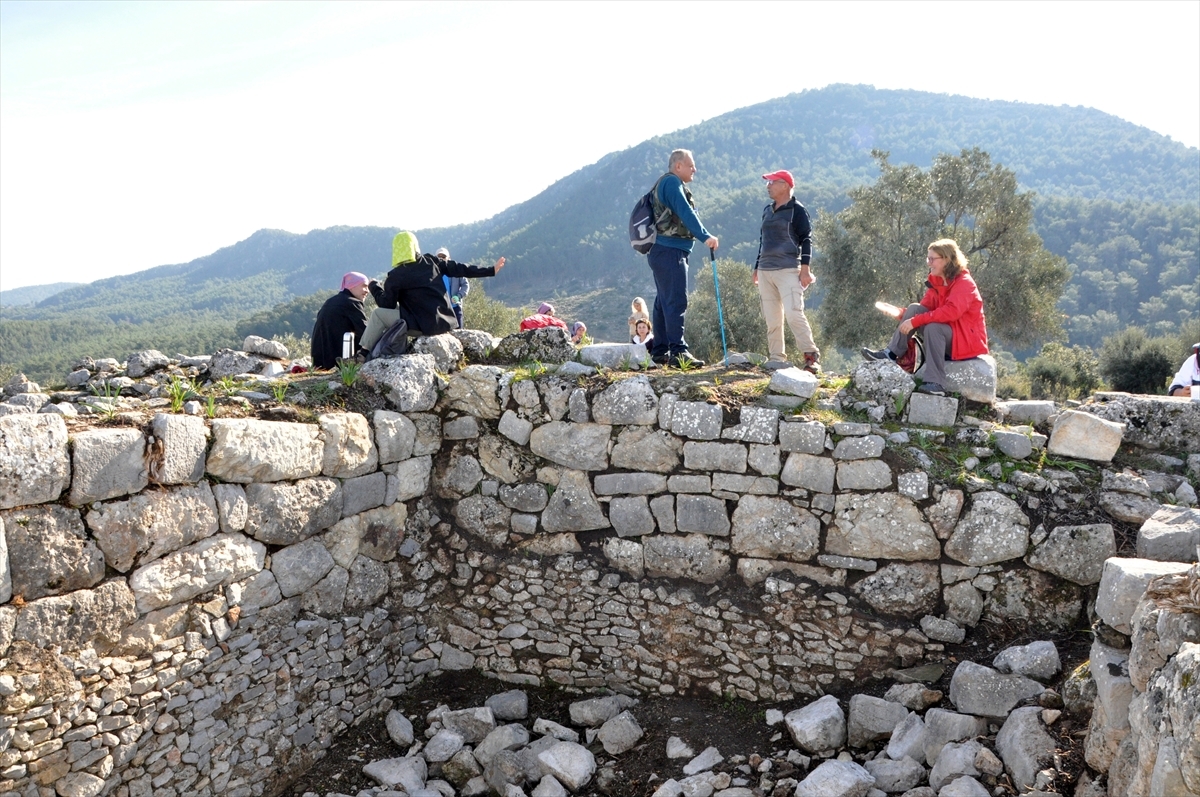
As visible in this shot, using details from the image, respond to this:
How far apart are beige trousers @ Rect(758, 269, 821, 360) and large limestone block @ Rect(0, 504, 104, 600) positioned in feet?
18.9

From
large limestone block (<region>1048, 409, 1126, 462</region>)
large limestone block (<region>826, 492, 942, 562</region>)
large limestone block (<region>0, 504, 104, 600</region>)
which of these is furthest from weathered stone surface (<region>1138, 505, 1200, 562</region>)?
large limestone block (<region>0, 504, 104, 600</region>)

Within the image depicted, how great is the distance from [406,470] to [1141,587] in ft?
17.7

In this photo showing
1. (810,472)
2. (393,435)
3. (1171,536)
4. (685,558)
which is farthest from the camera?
(393,435)

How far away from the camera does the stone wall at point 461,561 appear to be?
4.60 metres

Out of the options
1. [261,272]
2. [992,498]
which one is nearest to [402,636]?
[992,498]

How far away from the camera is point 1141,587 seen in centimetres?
404

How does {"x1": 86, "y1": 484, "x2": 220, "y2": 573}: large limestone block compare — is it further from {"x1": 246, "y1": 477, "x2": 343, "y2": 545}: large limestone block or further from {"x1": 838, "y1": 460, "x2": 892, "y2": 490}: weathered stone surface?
{"x1": 838, "y1": 460, "x2": 892, "y2": 490}: weathered stone surface

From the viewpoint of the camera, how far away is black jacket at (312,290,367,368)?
793 centimetres

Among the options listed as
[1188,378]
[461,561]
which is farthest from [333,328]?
[1188,378]

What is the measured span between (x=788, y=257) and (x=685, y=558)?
303 cm

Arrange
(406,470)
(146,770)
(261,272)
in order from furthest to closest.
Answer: (261,272), (406,470), (146,770)

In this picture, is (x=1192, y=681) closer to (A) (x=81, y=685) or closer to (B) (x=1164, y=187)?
(A) (x=81, y=685)

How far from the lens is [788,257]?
286 inches

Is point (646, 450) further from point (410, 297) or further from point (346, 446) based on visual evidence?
point (410, 297)
